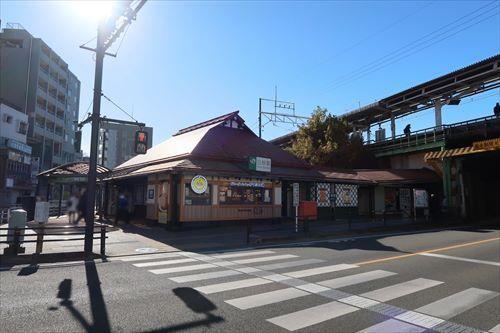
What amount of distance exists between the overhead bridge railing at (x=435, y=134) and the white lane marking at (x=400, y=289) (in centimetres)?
2430

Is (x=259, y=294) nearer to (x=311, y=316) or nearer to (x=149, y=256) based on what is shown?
(x=311, y=316)

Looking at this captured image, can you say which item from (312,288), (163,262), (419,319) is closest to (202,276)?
(163,262)

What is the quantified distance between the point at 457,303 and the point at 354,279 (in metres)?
2.37

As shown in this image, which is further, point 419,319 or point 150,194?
point 150,194

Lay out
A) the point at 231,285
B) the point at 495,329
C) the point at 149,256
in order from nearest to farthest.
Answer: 1. the point at 495,329
2. the point at 231,285
3. the point at 149,256

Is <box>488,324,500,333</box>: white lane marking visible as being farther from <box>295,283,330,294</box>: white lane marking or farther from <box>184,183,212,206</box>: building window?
<box>184,183,212,206</box>: building window

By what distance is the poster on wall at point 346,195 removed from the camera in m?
29.4

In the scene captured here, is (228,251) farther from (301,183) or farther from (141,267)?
(301,183)

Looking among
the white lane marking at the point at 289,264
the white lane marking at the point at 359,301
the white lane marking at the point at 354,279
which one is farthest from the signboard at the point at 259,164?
the white lane marking at the point at 359,301

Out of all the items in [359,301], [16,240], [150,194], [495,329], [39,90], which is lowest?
[495,329]

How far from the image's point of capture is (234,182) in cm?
2320

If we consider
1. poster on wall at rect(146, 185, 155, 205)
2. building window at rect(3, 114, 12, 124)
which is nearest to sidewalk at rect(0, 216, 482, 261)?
poster on wall at rect(146, 185, 155, 205)

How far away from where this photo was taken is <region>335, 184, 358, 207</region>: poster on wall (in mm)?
29438

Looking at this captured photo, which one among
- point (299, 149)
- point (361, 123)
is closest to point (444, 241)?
point (299, 149)
